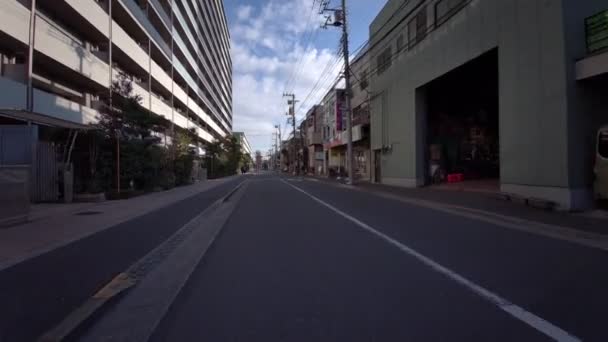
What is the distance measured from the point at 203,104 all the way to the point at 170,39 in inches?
926

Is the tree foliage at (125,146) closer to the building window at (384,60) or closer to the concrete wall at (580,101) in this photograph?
the building window at (384,60)

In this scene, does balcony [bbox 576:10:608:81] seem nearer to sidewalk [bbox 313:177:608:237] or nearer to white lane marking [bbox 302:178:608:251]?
sidewalk [bbox 313:177:608:237]

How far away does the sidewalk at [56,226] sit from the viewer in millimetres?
7465

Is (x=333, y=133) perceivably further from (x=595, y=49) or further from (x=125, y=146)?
(x=595, y=49)

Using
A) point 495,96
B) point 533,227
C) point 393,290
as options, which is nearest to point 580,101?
point 533,227

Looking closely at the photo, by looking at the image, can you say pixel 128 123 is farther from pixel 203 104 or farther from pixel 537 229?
pixel 203 104

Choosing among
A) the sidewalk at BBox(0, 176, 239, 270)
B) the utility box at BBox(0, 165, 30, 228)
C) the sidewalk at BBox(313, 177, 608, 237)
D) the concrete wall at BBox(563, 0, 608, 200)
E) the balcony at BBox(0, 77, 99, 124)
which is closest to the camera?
the sidewalk at BBox(0, 176, 239, 270)

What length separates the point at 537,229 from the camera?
9.19 m

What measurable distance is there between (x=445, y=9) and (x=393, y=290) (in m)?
20.6

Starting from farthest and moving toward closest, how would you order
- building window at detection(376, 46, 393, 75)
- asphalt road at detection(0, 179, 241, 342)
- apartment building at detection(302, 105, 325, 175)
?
apartment building at detection(302, 105, 325, 175)
building window at detection(376, 46, 393, 75)
asphalt road at detection(0, 179, 241, 342)

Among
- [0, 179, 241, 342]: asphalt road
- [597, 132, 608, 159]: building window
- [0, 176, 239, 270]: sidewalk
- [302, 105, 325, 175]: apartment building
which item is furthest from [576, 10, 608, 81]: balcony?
[302, 105, 325, 175]: apartment building

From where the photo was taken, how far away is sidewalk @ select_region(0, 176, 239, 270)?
7.46 metres

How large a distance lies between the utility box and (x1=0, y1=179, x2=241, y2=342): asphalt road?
9.05 ft

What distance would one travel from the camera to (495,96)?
24.1 meters
